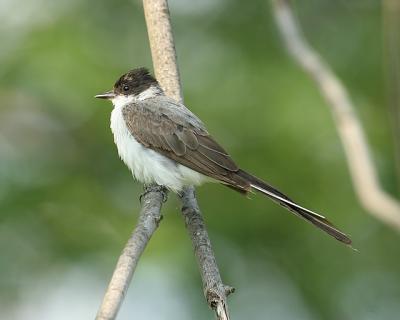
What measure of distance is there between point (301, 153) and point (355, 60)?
1056 mm

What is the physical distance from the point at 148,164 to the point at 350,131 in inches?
72.5

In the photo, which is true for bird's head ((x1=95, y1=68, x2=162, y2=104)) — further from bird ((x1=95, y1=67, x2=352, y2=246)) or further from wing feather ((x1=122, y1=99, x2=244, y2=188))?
wing feather ((x1=122, y1=99, x2=244, y2=188))

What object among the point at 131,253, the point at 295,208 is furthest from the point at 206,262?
the point at 295,208

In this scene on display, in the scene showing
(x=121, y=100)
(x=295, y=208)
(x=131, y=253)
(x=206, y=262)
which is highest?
(x=121, y=100)

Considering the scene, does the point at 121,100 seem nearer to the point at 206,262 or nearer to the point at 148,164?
the point at 148,164

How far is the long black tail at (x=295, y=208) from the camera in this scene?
15.8 feet

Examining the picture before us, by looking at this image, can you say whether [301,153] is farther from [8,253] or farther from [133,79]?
[8,253]

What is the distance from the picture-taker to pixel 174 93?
5281 mm

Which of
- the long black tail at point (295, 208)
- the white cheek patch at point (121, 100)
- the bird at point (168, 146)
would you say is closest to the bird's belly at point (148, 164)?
the bird at point (168, 146)

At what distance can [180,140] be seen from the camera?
18.4 feet

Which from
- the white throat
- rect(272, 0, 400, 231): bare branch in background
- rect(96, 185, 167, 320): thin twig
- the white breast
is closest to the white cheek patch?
the white throat

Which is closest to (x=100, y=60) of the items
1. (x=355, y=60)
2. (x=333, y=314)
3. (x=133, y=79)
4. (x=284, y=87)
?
(x=133, y=79)

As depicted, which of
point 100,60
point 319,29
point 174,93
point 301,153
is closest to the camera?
point 174,93

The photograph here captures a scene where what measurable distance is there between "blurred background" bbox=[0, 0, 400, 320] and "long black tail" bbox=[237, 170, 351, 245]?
2.54 ft
